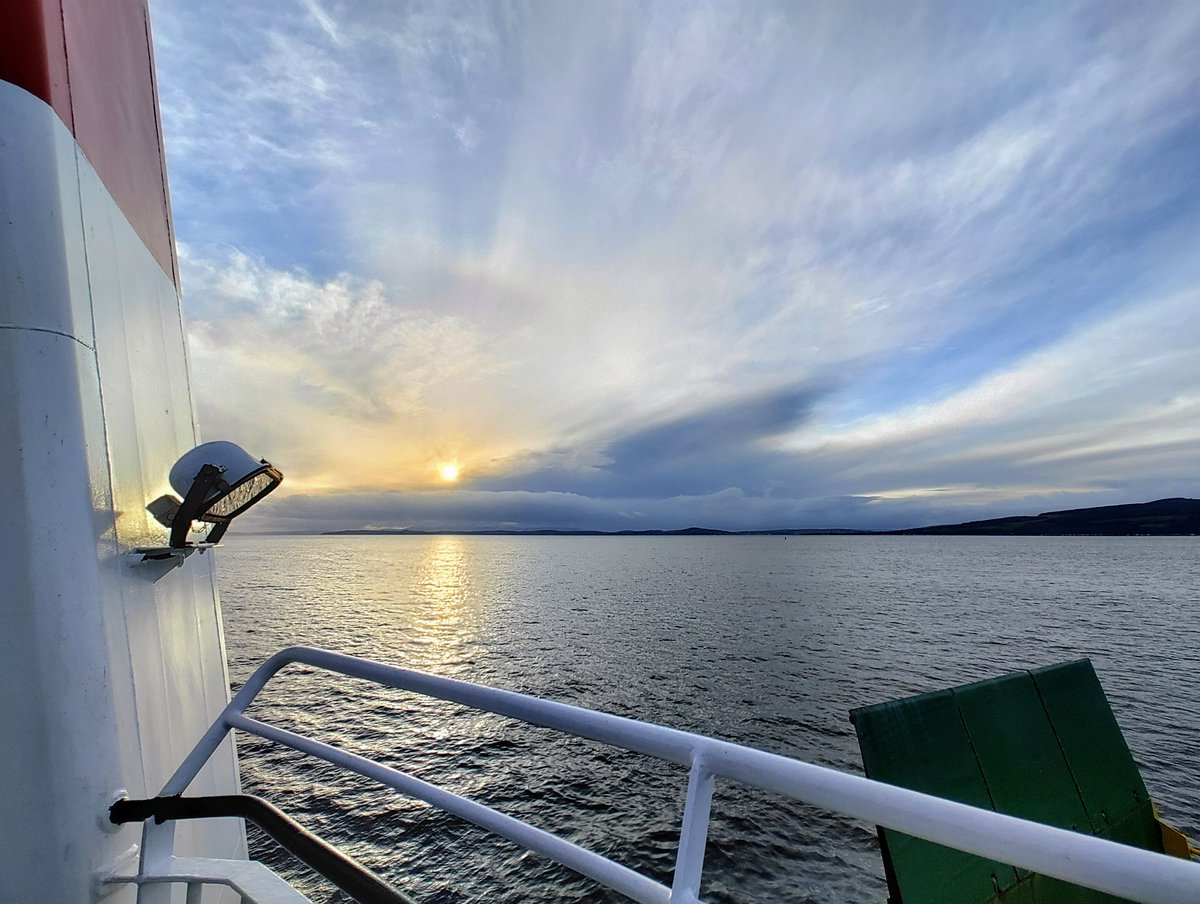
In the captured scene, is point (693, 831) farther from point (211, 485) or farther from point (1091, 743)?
point (1091, 743)

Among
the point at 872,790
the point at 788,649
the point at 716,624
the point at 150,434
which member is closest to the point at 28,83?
the point at 150,434

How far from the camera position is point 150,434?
10.6ft

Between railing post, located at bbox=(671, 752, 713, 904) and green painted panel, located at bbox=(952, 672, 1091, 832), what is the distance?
323 inches

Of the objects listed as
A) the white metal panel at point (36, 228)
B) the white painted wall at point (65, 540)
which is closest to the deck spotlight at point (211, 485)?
the white painted wall at point (65, 540)

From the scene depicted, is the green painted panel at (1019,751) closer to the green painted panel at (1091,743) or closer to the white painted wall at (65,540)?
the green painted panel at (1091,743)

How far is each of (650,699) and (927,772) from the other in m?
13.4

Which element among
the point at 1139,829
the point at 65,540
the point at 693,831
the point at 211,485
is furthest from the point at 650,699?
the point at 693,831

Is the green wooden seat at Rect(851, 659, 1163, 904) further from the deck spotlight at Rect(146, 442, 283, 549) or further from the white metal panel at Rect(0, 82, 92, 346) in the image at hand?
the white metal panel at Rect(0, 82, 92, 346)

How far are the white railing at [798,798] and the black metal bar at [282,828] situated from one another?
235 mm

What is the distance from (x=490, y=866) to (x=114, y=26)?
1196 cm

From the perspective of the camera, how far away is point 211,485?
2.88 metres

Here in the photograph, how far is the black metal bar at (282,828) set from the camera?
1.61 meters

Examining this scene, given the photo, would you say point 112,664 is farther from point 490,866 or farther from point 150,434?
point 490,866

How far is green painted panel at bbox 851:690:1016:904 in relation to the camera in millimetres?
6734
